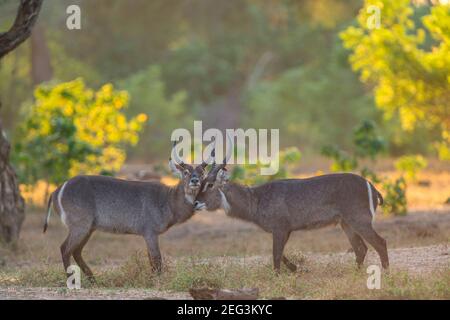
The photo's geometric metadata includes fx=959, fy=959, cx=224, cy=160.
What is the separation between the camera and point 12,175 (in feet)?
39.9

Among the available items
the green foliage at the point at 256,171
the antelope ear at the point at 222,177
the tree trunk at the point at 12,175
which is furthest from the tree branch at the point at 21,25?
the green foliage at the point at 256,171

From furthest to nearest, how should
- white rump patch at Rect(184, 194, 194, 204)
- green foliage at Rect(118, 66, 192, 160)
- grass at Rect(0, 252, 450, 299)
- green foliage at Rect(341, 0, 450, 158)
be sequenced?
green foliage at Rect(118, 66, 192, 160), green foliage at Rect(341, 0, 450, 158), white rump patch at Rect(184, 194, 194, 204), grass at Rect(0, 252, 450, 299)

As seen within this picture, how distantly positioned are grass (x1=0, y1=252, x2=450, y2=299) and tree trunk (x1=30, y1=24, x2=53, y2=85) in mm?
15902

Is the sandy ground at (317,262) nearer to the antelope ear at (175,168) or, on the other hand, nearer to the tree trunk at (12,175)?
the antelope ear at (175,168)

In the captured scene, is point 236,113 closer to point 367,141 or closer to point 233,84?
point 233,84

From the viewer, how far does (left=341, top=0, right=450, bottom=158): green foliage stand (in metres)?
15.9

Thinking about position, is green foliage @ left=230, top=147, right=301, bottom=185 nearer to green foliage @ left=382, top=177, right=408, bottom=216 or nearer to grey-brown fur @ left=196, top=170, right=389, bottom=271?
green foliage @ left=382, top=177, right=408, bottom=216

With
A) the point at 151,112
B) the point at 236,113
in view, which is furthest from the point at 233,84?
the point at 151,112

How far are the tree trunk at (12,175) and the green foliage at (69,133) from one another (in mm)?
2896

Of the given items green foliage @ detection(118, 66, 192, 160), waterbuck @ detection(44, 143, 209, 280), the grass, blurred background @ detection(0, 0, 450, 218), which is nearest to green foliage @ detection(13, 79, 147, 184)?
blurred background @ detection(0, 0, 450, 218)

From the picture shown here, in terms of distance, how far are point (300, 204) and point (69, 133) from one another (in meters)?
6.37
